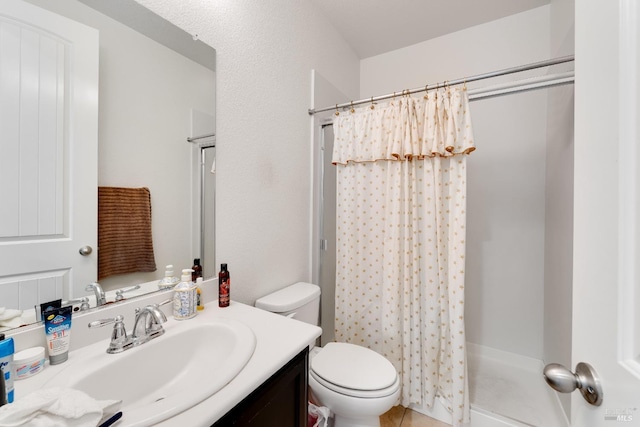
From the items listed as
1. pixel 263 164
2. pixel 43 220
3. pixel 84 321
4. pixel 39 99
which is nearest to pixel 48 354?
pixel 84 321

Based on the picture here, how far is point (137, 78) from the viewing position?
917 mm

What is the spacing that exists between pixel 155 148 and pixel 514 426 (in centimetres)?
224

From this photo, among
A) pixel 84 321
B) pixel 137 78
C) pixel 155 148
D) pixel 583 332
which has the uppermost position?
pixel 137 78

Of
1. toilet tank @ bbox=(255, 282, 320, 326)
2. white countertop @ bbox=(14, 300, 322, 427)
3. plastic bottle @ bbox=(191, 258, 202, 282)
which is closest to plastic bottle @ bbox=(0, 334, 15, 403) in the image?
white countertop @ bbox=(14, 300, 322, 427)

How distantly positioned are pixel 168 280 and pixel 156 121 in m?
0.62

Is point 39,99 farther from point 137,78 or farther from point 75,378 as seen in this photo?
point 75,378

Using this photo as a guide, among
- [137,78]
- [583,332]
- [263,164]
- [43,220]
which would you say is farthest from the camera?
[263,164]

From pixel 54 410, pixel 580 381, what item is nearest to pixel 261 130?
pixel 54 410

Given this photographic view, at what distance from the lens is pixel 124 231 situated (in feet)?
2.96

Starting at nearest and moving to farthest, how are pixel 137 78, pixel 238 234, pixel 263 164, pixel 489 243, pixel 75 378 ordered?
pixel 75 378
pixel 137 78
pixel 238 234
pixel 263 164
pixel 489 243

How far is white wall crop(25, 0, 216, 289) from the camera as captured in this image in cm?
83

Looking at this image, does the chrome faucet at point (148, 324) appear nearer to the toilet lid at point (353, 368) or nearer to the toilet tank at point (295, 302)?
the toilet tank at point (295, 302)

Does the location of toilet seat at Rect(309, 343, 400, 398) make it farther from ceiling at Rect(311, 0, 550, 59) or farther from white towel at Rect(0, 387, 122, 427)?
ceiling at Rect(311, 0, 550, 59)

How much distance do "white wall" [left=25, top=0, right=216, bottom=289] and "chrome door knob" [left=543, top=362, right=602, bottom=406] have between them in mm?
1170
